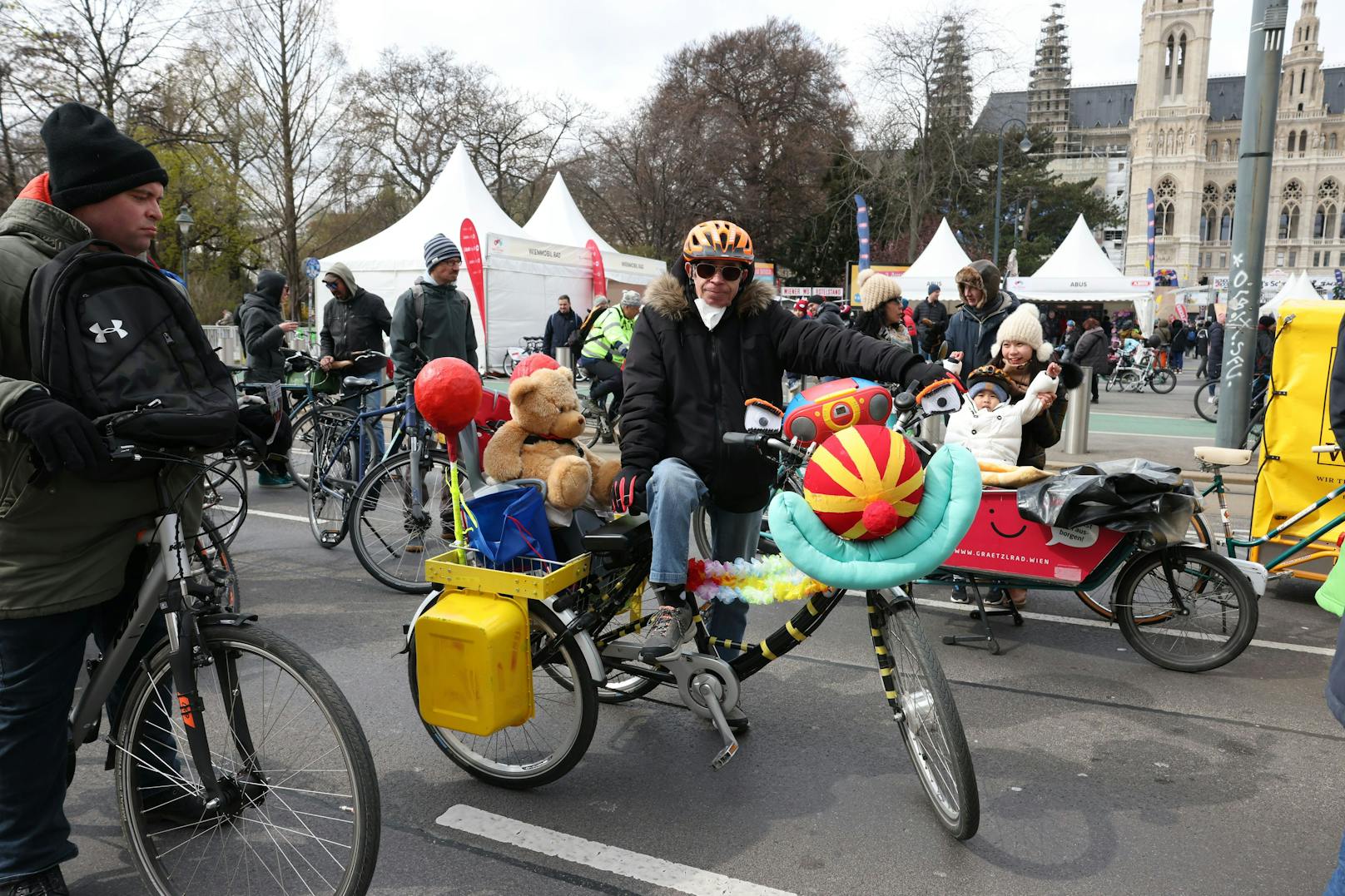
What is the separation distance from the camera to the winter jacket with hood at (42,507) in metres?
2.37

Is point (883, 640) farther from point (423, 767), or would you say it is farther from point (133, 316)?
point (133, 316)

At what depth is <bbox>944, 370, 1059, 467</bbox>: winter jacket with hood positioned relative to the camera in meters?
5.19

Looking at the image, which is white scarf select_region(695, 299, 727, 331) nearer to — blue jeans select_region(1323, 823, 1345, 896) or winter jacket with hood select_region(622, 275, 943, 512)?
winter jacket with hood select_region(622, 275, 943, 512)

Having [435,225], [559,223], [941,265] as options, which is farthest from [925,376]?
[941,265]

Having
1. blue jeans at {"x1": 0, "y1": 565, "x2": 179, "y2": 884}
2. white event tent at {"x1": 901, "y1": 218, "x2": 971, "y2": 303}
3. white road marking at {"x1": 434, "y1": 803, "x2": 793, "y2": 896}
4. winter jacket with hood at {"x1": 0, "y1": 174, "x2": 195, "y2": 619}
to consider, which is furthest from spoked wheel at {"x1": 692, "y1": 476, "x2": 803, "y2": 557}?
white event tent at {"x1": 901, "y1": 218, "x2": 971, "y2": 303}

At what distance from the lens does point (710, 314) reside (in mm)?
3637

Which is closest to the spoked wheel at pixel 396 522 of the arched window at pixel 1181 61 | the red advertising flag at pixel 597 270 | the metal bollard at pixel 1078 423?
the metal bollard at pixel 1078 423

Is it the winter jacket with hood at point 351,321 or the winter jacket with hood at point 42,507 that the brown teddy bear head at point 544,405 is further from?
the winter jacket with hood at point 351,321

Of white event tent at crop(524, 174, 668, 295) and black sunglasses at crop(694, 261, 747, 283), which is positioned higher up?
white event tent at crop(524, 174, 668, 295)

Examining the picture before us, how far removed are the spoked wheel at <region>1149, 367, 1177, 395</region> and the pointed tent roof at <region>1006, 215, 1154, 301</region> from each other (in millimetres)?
7222

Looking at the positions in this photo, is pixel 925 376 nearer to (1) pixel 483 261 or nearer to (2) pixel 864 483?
(2) pixel 864 483

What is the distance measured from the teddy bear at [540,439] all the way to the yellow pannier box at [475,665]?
28.3 inches

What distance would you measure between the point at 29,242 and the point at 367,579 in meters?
3.92

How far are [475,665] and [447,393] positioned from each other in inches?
35.7
